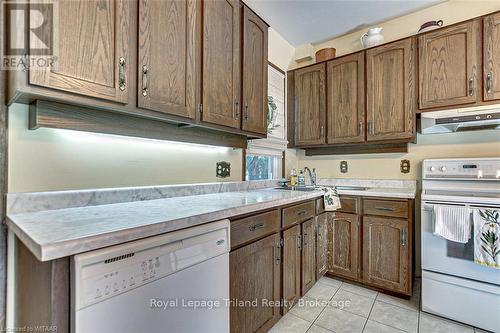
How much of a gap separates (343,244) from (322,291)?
489 mm

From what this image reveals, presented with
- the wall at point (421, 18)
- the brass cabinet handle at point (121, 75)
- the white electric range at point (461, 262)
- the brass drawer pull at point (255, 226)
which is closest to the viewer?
the brass cabinet handle at point (121, 75)

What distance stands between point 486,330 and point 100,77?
9.38ft

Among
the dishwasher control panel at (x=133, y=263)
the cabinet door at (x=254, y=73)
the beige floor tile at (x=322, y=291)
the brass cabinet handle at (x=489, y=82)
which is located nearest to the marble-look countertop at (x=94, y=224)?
the dishwasher control panel at (x=133, y=263)

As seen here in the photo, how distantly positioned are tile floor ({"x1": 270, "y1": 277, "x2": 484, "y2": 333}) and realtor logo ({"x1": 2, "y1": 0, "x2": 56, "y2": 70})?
2.01m

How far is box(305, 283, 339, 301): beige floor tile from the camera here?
86.1 inches

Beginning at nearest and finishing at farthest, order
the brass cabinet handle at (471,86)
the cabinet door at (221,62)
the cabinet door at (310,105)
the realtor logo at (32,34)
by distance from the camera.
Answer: the realtor logo at (32,34), the cabinet door at (221,62), the brass cabinet handle at (471,86), the cabinet door at (310,105)

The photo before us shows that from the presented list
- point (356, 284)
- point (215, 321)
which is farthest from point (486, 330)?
point (215, 321)

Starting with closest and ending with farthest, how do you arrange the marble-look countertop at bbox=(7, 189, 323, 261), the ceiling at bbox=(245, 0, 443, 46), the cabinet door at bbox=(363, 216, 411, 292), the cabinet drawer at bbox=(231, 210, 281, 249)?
the marble-look countertop at bbox=(7, 189, 323, 261) < the cabinet drawer at bbox=(231, 210, 281, 249) < the cabinet door at bbox=(363, 216, 411, 292) < the ceiling at bbox=(245, 0, 443, 46)

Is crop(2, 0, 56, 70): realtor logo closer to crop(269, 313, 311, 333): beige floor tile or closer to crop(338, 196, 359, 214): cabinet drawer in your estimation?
crop(269, 313, 311, 333): beige floor tile

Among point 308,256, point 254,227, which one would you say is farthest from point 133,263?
point 308,256

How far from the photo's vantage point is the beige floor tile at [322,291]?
219 centimetres

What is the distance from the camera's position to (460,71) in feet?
6.71

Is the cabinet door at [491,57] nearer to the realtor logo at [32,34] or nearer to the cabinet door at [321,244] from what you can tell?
the cabinet door at [321,244]

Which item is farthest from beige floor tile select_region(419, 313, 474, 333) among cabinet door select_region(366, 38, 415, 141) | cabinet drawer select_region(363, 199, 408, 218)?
cabinet door select_region(366, 38, 415, 141)
